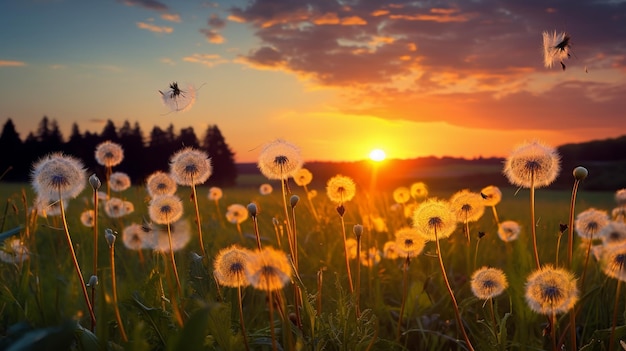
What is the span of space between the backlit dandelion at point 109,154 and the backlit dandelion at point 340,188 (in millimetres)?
2246

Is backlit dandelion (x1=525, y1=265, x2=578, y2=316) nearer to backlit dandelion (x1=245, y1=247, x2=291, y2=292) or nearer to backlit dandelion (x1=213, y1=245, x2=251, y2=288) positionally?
backlit dandelion (x1=245, y1=247, x2=291, y2=292)

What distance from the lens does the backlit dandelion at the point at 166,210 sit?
283 cm

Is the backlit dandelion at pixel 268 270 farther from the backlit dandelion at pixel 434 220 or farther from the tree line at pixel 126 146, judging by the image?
the tree line at pixel 126 146

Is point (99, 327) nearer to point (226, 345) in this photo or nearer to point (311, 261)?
Result: point (226, 345)

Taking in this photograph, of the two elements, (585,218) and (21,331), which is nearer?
(21,331)

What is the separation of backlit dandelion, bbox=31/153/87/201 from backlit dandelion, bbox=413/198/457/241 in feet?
4.99

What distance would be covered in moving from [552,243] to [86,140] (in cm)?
2777

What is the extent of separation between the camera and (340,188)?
3.44m

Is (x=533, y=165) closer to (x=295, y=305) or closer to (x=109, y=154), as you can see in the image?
(x=295, y=305)

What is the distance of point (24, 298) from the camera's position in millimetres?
3154

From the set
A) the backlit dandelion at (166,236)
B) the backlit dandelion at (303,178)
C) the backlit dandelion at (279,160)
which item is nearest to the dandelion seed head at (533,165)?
the backlit dandelion at (279,160)

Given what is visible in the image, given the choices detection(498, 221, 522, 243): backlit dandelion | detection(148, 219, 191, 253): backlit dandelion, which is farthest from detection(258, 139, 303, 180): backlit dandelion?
detection(498, 221, 522, 243): backlit dandelion

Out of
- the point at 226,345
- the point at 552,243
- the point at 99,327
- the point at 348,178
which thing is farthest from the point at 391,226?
the point at 99,327

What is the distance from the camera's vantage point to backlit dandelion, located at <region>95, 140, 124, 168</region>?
192 inches
